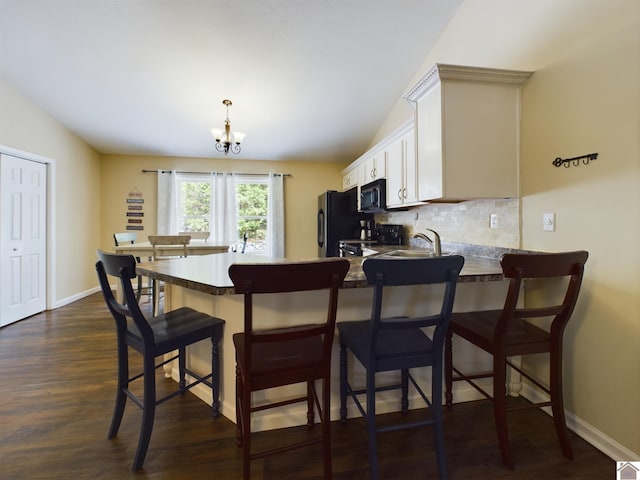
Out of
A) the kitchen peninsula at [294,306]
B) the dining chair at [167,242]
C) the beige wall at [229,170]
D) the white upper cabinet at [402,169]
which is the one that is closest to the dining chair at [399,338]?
the kitchen peninsula at [294,306]

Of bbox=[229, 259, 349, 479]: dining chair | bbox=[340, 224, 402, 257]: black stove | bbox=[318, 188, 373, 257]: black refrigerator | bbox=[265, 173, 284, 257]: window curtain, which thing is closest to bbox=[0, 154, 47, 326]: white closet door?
bbox=[265, 173, 284, 257]: window curtain

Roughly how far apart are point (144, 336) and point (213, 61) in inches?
115

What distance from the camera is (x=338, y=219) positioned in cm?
459

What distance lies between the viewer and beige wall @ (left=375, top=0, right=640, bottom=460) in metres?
1.40

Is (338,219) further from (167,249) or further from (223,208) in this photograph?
(167,249)

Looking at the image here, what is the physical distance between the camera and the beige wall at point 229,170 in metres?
4.95

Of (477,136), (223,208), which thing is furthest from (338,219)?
(477,136)

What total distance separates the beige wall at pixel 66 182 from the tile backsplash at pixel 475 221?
4712 millimetres

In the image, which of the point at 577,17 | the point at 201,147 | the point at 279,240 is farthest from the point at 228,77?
the point at 577,17

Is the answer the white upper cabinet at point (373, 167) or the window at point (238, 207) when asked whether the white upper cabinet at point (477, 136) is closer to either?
the white upper cabinet at point (373, 167)

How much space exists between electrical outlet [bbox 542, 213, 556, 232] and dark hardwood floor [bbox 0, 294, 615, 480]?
1.13 metres

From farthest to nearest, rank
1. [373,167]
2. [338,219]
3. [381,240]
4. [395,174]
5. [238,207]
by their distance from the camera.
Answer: [238,207] → [338,219] → [381,240] → [373,167] → [395,174]

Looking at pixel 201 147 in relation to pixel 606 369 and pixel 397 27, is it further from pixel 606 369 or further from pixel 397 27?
pixel 606 369

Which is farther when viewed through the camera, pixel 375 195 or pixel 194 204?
pixel 194 204
